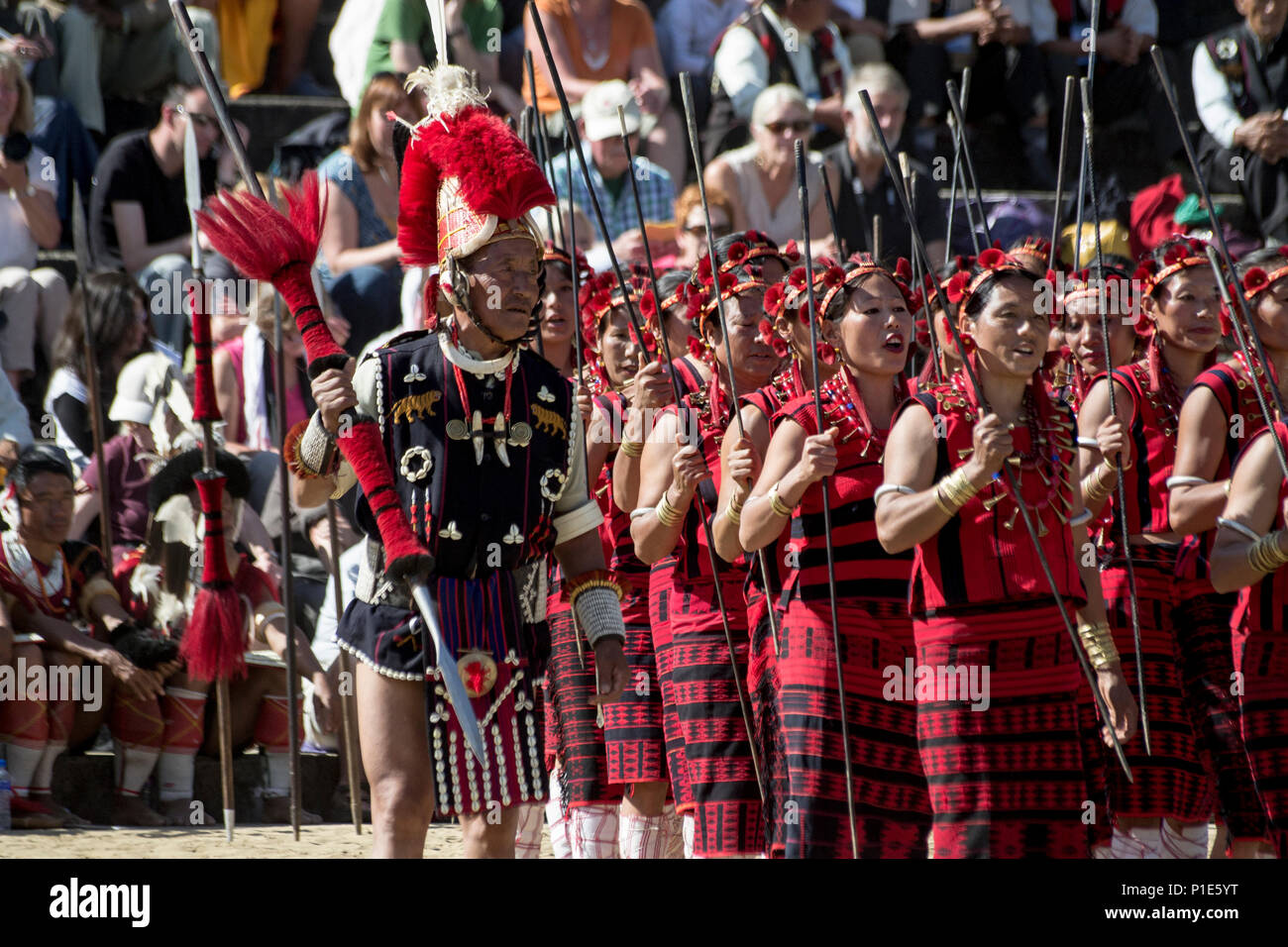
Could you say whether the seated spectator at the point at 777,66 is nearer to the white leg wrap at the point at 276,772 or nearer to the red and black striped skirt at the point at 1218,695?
the white leg wrap at the point at 276,772

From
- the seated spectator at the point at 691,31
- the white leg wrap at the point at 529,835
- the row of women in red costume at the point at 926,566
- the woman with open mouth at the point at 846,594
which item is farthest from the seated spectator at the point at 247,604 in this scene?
the seated spectator at the point at 691,31

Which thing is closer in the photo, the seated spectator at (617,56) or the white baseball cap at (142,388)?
the white baseball cap at (142,388)

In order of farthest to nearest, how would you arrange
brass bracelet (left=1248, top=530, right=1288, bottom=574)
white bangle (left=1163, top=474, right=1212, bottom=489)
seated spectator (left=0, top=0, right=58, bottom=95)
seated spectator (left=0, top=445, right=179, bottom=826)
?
seated spectator (left=0, top=0, right=58, bottom=95)
seated spectator (left=0, top=445, right=179, bottom=826)
white bangle (left=1163, top=474, right=1212, bottom=489)
brass bracelet (left=1248, top=530, right=1288, bottom=574)

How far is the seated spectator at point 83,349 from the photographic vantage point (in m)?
8.71

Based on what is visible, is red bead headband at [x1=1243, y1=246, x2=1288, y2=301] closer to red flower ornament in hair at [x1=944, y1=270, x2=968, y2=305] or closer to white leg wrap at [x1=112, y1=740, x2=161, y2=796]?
red flower ornament in hair at [x1=944, y1=270, x2=968, y2=305]

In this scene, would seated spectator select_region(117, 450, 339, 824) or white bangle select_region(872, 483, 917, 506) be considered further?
seated spectator select_region(117, 450, 339, 824)

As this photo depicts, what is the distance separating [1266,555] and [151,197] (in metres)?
6.23

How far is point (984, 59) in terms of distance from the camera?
11648 mm

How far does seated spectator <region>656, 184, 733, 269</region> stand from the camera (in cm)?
893

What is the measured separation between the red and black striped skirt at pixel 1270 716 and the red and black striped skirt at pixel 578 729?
203 cm

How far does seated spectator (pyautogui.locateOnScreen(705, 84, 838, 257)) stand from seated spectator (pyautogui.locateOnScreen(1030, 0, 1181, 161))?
280cm

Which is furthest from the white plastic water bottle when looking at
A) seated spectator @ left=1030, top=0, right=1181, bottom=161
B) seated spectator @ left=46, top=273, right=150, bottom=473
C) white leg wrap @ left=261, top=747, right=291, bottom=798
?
seated spectator @ left=1030, top=0, right=1181, bottom=161
